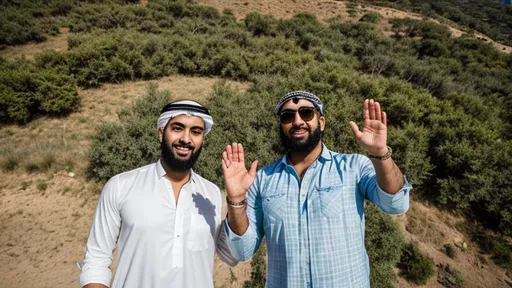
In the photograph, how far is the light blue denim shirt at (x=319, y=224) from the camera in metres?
1.84

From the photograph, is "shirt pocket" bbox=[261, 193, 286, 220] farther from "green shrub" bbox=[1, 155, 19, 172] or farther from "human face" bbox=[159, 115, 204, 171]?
"green shrub" bbox=[1, 155, 19, 172]

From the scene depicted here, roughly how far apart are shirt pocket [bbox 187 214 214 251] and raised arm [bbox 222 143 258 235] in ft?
0.81

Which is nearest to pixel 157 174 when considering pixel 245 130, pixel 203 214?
pixel 203 214

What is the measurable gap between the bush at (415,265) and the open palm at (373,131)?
4.59m

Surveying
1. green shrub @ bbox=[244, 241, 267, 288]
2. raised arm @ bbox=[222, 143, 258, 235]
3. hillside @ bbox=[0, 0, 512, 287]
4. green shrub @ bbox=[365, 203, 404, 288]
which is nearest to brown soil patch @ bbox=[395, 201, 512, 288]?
hillside @ bbox=[0, 0, 512, 287]

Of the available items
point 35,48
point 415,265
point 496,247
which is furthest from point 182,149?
point 35,48

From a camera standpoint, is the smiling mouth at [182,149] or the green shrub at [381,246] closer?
the smiling mouth at [182,149]

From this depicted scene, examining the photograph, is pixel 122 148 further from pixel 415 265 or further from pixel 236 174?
pixel 415 265

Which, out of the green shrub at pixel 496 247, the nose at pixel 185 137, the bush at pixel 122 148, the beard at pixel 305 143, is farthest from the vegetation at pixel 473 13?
the nose at pixel 185 137

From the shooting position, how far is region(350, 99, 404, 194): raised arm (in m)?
1.75

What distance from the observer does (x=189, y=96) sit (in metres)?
9.93

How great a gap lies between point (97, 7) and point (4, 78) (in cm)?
1309

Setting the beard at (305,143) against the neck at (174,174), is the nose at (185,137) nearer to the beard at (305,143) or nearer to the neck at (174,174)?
the neck at (174,174)

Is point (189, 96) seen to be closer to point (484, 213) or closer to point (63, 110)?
point (63, 110)
